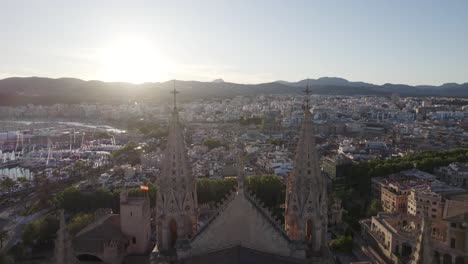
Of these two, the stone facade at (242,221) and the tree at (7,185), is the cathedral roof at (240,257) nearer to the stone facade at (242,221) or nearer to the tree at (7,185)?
the stone facade at (242,221)

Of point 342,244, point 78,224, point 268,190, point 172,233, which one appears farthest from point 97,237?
point 268,190

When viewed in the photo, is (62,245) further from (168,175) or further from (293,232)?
(293,232)

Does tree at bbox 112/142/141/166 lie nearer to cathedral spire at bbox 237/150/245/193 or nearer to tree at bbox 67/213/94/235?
tree at bbox 67/213/94/235

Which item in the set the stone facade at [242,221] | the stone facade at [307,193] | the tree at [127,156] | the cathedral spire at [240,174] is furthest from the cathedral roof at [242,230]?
the tree at [127,156]

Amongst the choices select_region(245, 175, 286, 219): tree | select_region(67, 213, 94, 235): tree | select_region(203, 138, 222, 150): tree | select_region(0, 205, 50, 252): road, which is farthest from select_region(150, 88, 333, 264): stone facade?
select_region(203, 138, 222, 150): tree

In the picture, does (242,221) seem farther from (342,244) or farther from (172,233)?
(342,244)

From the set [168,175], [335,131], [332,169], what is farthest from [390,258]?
[335,131]
